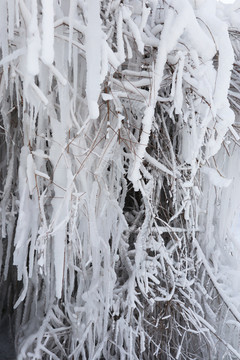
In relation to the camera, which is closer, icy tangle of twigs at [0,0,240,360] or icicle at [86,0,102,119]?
icicle at [86,0,102,119]

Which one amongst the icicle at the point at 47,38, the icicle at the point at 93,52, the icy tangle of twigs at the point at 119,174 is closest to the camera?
the icicle at the point at 47,38

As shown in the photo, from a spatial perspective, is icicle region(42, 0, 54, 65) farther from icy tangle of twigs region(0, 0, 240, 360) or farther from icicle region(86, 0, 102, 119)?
icicle region(86, 0, 102, 119)

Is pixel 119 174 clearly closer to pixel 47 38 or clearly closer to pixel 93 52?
pixel 93 52

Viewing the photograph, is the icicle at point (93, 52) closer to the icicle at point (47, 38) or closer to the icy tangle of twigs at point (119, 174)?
the icy tangle of twigs at point (119, 174)

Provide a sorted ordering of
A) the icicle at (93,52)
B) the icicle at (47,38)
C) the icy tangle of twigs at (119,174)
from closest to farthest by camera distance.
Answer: the icicle at (47,38) < the icicle at (93,52) < the icy tangle of twigs at (119,174)

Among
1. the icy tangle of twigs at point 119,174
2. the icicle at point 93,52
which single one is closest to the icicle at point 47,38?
the icy tangle of twigs at point 119,174

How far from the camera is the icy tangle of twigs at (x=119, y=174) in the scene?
1156 millimetres

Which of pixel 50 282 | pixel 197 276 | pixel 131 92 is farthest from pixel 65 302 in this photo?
pixel 131 92

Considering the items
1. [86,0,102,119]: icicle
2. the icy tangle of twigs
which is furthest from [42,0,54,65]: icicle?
[86,0,102,119]: icicle

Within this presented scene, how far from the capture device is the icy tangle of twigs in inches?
45.5

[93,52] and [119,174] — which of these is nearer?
[93,52]

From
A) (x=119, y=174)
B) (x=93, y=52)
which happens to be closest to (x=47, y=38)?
(x=93, y=52)

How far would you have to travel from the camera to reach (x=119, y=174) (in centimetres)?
154

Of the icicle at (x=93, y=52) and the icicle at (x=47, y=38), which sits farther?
the icicle at (x=93, y=52)
